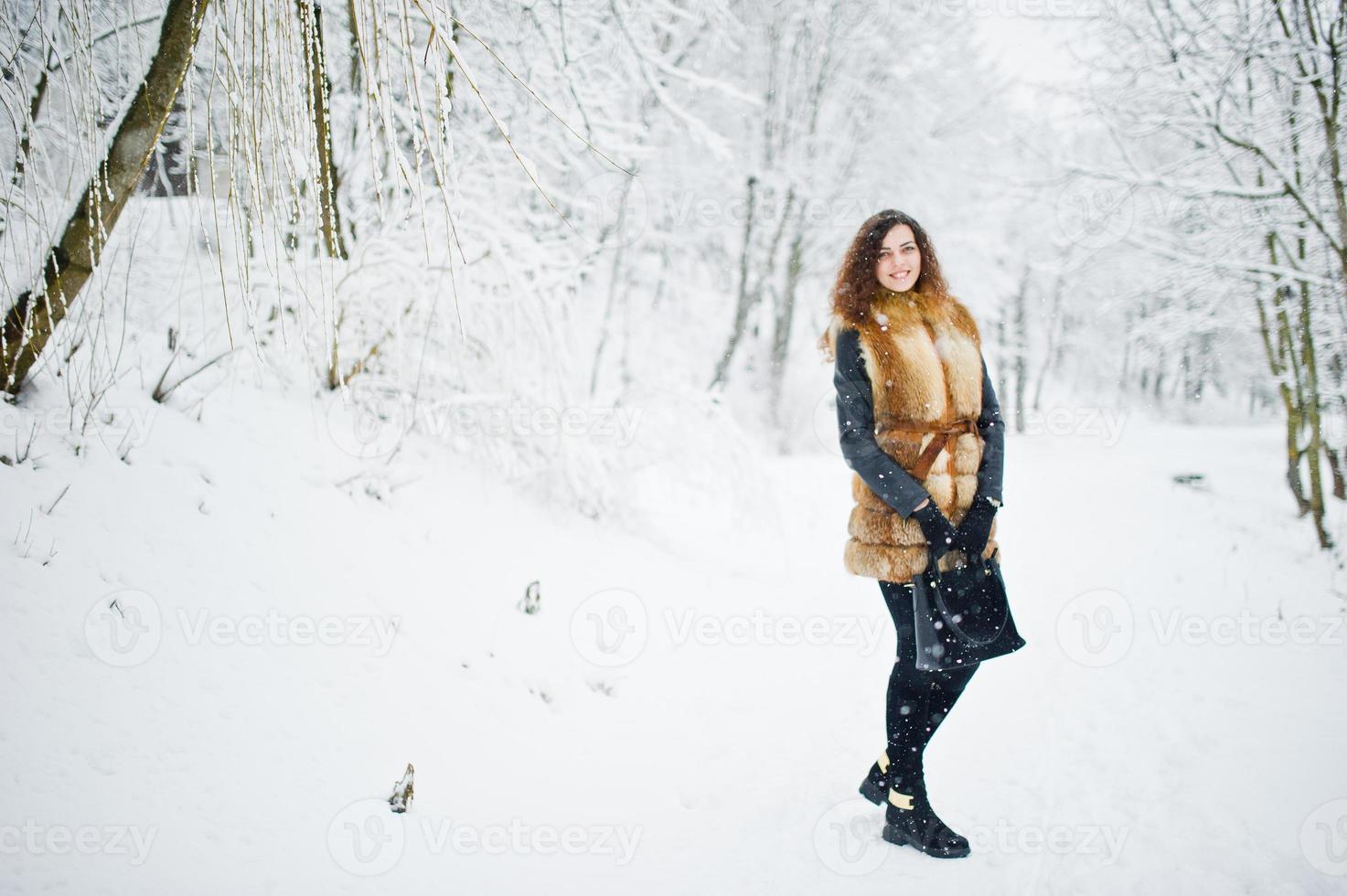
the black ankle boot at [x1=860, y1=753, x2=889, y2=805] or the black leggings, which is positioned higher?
the black leggings

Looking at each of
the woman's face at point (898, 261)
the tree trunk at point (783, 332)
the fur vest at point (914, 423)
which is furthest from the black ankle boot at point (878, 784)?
the tree trunk at point (783, 332)

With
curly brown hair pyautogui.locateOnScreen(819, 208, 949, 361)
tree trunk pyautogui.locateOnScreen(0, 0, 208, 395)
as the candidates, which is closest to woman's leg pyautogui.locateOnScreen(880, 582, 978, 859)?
curly brown hair pyautogui.locateOnScreen(819, 208, 949, 361)

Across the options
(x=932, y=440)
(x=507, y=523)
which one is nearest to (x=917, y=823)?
(x=932, y=440)

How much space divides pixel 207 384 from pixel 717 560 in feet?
10.8

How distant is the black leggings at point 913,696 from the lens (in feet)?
6.26

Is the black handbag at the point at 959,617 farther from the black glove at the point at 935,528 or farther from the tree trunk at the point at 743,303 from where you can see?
the tree trunk at the point at 743,303

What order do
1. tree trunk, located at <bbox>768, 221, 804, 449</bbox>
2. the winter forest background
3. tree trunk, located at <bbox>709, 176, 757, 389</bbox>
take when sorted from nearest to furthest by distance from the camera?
the winter forest background < tree trunk, located at <bbox>709, 176, 757, 389</bbox> < tree trunk, located at <bbox>768, 221, 804, 449</bbox>

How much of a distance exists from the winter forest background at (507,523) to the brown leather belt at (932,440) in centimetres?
118

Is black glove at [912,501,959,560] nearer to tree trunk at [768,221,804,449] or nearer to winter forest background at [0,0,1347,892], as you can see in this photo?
winter forest background at [0,0,1347,892]

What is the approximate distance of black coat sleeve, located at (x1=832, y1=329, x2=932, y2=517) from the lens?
5.99 feet

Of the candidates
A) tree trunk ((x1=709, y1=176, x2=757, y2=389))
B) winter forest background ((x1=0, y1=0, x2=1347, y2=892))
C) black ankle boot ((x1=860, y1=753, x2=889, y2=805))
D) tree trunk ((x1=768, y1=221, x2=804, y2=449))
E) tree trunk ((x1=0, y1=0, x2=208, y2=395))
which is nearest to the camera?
winter forest background ((x1=0, y1=0, x2=1347, y2=892))

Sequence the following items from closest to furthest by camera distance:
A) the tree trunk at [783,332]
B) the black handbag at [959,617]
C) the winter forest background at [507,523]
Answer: the winter forest background at [507,523], the black handbag at [959,617], the tree trunk at [783,332]

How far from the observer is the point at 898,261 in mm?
2064

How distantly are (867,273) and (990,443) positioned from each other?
0.69 meters
